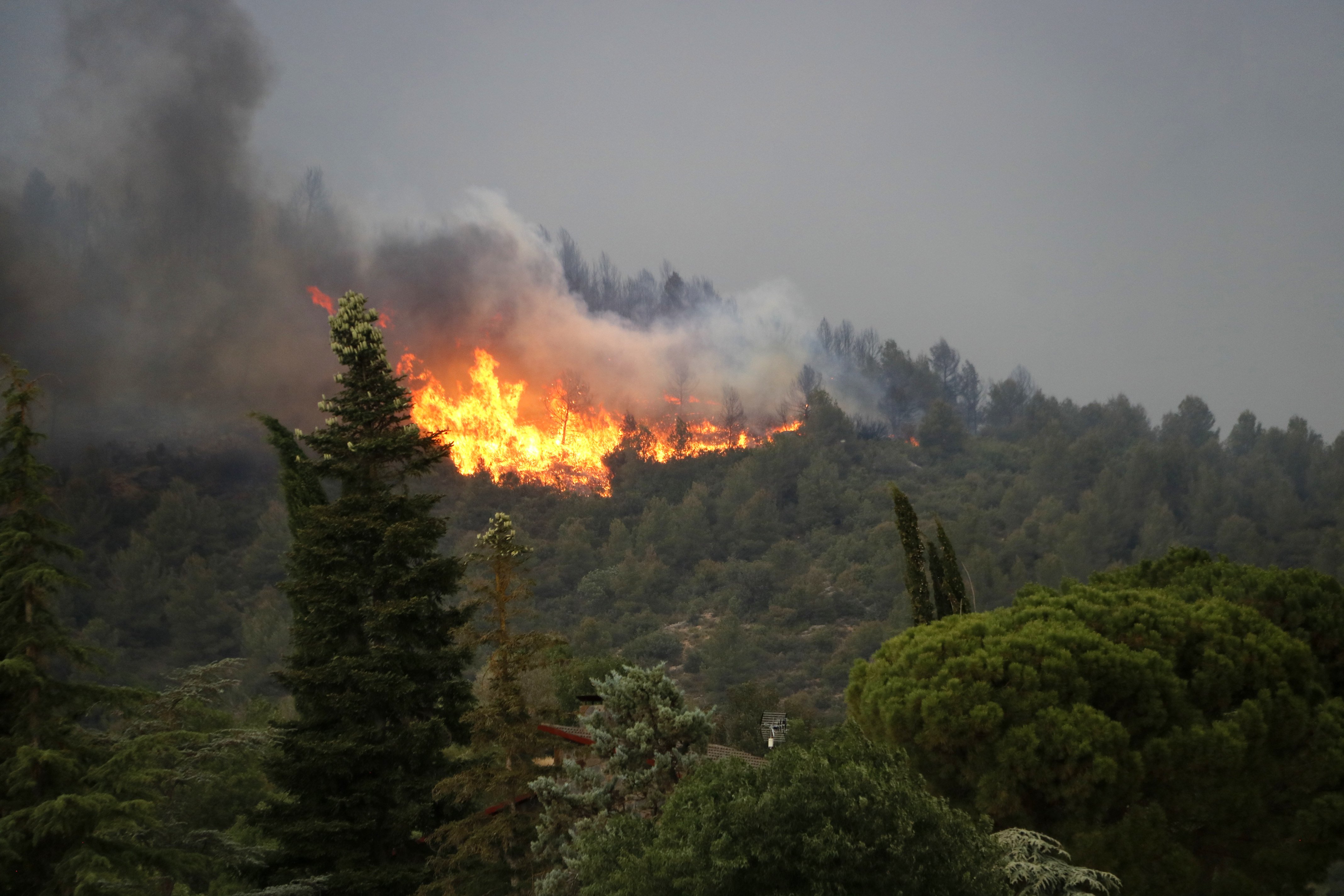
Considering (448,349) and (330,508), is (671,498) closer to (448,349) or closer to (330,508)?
(448,349)

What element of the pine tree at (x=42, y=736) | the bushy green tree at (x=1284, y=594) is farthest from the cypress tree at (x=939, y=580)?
the pine tree at (x=42, y=736)

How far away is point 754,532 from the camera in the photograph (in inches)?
3831

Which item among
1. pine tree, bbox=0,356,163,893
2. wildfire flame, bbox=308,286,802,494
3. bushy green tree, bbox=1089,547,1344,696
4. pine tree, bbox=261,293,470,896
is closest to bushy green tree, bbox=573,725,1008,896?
pine tree, bbox=0,356,163,893

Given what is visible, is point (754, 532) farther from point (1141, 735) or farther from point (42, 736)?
point (42, 736)

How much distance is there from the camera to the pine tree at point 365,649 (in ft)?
63.7

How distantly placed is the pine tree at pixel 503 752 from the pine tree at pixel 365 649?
1.80m

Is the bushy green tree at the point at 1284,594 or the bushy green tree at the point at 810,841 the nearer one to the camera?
the bushy green tree at the point at 810,841

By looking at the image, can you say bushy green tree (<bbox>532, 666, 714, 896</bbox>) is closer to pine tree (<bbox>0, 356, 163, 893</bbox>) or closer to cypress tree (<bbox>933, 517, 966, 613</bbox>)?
pine tree (<bbox>0, 356, 163, 893</bbox>)

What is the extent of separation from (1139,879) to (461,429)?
85247mm

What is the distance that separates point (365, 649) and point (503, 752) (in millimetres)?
4497

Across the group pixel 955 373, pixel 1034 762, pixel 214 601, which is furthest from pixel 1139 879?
pixel 955 373

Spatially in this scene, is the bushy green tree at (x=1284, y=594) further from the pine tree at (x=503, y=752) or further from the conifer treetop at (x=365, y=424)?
the conifer treetop at (x=365, y=424)

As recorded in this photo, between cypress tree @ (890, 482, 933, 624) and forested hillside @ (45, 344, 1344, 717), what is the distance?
3861cm

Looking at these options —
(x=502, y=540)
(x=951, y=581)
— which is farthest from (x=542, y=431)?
(x=502, y=540)
